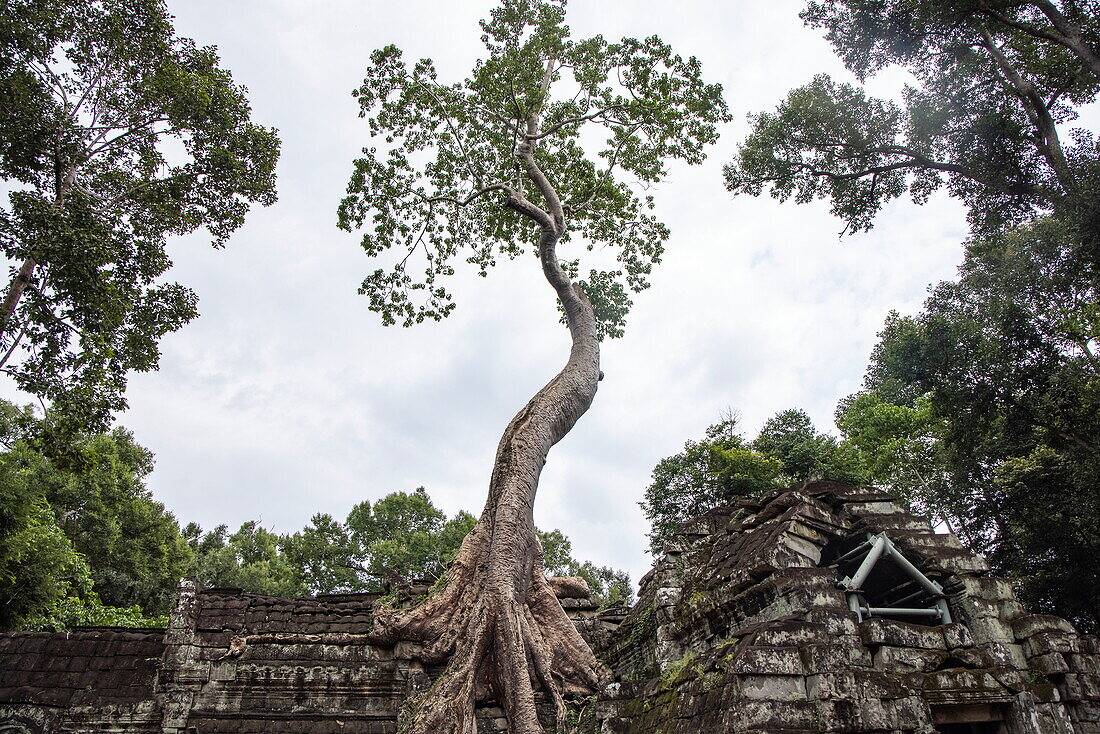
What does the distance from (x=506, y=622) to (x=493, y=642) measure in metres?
0.29

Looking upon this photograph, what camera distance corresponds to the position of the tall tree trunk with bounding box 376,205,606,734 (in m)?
6.16

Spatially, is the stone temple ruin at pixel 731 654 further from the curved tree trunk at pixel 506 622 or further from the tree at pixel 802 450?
the tree at pixel 802 450

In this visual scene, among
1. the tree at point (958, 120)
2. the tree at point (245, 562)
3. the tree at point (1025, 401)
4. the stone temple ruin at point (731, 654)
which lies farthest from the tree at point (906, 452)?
the tree at point (245, 562)

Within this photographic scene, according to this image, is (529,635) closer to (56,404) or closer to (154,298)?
(56,404)

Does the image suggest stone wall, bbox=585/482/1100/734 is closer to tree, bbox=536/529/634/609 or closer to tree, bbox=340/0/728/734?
tree, bbox=340/0/728/734

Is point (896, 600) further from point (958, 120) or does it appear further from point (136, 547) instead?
point (136, 547)

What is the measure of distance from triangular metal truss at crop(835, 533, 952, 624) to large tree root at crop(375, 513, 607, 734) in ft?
11.3

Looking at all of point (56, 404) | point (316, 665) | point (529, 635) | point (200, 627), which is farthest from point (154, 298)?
point (529, 635)

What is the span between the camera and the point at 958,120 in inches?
391

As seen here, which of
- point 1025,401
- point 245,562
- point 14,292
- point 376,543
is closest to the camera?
point 14,292

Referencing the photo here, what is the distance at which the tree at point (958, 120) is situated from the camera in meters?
8.27

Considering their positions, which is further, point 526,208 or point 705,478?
point 705,478

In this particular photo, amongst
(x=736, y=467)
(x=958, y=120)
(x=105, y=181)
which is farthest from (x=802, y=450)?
(x=105, y=181)

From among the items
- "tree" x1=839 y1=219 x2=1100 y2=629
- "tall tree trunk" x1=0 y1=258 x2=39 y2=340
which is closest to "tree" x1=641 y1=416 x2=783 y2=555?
"tree" x1=839 y1=219 x2=1100 y2=629
